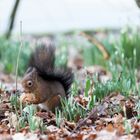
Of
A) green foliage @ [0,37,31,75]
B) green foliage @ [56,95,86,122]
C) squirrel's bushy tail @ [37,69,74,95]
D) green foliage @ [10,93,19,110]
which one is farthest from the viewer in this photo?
green foliage @ [0,37,31,75]

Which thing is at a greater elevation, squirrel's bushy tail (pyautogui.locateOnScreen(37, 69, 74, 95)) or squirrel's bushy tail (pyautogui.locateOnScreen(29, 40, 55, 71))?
squirrel's bushy tail (pyautogui.locateOnScreen(29, 40, 55, 71))

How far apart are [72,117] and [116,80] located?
764 millimetres

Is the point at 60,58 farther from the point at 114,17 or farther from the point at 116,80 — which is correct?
the point at 114,17

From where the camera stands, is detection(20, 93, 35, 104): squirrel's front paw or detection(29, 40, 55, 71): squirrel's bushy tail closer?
detection(20, 93, 35, 104): squirrel's front paw

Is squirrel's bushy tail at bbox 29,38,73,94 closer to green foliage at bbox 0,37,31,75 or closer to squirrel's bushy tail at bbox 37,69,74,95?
squirrel's bushy tail at bbox 37,69,74,95

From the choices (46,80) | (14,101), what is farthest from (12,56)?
(14,101)

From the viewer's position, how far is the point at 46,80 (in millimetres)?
3480

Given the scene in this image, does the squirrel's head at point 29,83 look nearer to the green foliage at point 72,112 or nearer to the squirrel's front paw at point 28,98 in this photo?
the squirrel's front paw at point 28,98

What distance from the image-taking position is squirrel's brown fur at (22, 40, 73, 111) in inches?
133

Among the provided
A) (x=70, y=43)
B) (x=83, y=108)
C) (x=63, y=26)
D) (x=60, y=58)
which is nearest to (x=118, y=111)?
(x=83, y=108)

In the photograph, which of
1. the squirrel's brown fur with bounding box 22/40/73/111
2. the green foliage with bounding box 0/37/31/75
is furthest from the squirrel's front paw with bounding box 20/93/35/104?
the green foliage with bounding box 0/37/31/75

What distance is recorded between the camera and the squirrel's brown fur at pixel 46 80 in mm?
3387

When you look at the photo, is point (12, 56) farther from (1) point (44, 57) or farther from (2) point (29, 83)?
(2) point (29, 83)

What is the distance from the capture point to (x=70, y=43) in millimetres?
8930
